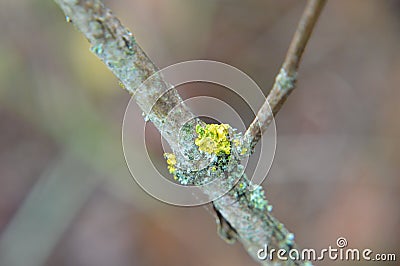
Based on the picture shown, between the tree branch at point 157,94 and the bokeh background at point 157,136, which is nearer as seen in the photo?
the tree branch at point 157,94

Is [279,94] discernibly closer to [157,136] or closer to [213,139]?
[213,139]

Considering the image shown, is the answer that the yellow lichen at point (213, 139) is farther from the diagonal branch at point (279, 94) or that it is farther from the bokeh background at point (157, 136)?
the bokeh background at point (157, 136)

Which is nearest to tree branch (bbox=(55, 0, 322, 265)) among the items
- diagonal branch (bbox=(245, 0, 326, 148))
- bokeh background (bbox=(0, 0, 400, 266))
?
diagonal branch (bbox=(245, 0, 326, 148))

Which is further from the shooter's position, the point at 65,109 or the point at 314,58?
the point at 314,58

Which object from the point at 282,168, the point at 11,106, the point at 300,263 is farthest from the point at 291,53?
the point at 11,106

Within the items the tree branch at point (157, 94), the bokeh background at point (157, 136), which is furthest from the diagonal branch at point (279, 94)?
the bokeh background at point (157, 136)

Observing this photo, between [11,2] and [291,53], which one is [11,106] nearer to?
[11,2]
